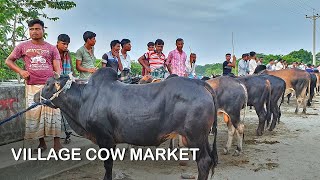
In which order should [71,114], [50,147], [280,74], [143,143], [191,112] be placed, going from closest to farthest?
[191,112], [143,143], [71,114], [50,147], [280,74]

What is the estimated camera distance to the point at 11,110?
18.7 ft

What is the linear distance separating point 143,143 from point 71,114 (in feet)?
3.50

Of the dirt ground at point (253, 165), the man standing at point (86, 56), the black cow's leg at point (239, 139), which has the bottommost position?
the dirt ground at point (253, 165)

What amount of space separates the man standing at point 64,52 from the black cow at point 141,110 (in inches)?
50.7

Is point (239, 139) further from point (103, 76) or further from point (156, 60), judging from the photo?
point (103, 76)

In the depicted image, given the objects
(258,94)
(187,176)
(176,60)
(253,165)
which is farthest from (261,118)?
(187,176)

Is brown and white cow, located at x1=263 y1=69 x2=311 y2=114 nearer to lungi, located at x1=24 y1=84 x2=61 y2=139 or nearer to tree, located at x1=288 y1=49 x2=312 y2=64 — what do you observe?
lungi, located at x1=24 y1=84 x2=61 y2=139

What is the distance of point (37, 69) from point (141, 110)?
5.99 feet

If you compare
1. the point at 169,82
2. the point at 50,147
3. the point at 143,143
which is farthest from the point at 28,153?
the point at 169,82

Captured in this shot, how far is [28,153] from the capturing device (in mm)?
A: 5039

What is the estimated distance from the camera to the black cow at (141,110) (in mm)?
3982

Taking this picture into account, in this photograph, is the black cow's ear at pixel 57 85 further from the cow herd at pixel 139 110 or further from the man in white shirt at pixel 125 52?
the man in white shirt at pixel 125 52

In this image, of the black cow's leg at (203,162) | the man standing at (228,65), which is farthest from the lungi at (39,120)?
the man standing at (228,65)

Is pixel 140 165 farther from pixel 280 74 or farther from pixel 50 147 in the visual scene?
pixel 280 74
